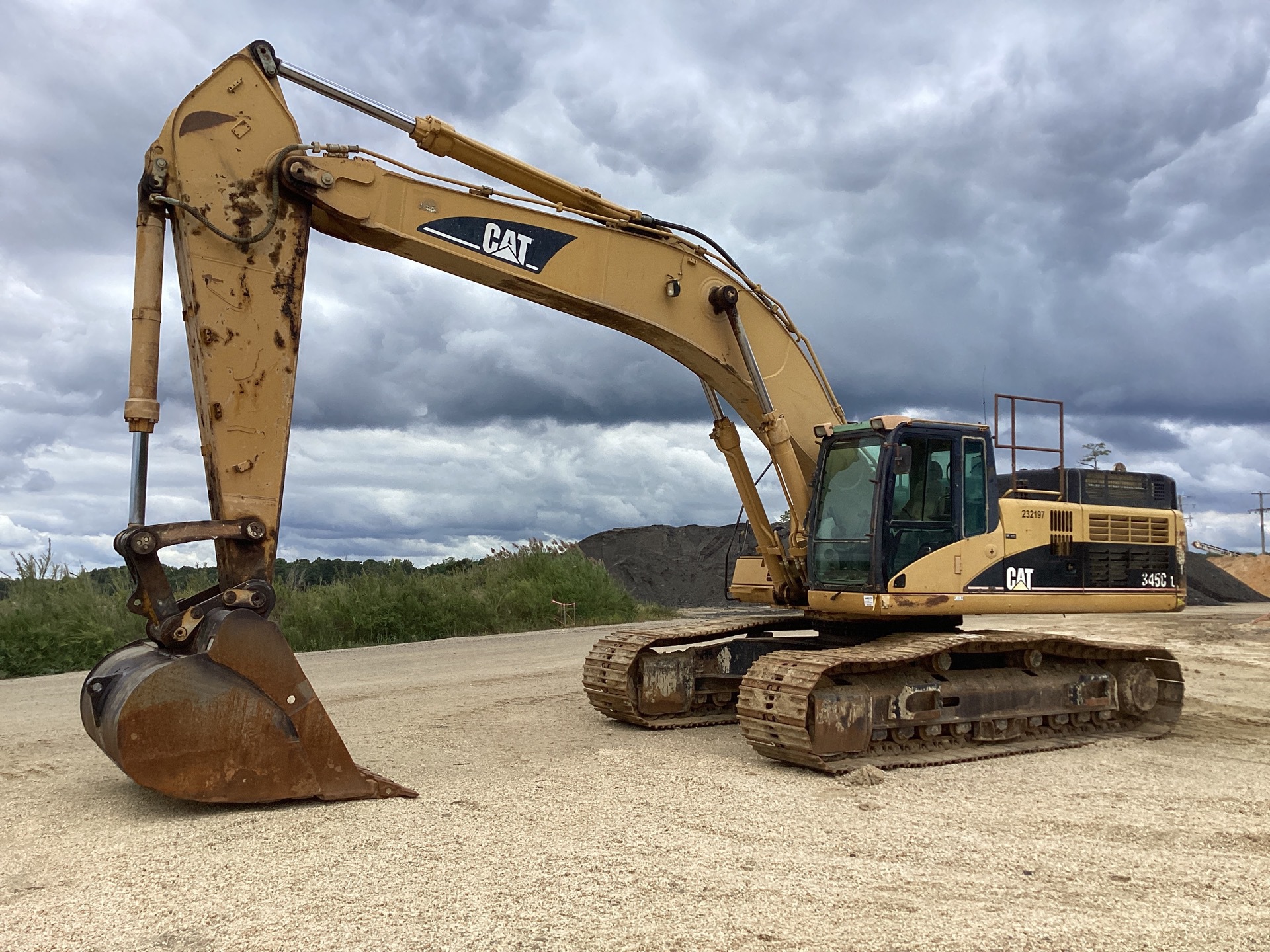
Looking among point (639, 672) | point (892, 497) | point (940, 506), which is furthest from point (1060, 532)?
point (639, 672)

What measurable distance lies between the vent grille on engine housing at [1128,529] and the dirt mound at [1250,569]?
3179 cm

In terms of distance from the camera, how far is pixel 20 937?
430cm

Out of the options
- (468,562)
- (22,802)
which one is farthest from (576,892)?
(468,562)

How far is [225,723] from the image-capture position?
235 inches

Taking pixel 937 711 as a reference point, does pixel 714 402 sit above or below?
above

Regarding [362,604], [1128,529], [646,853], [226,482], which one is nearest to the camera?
[646,853]

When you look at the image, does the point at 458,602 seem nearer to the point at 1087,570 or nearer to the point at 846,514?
the point at 846,514

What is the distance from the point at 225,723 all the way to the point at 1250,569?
4381 centimetres

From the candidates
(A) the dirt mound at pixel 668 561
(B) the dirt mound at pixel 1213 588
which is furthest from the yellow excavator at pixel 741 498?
(B) the dirt mound at pixel 1213 588

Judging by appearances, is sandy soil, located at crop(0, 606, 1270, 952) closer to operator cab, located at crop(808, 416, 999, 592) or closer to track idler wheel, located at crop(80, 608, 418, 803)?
track idler wheel, located at crop(80, 608, 418, 803)

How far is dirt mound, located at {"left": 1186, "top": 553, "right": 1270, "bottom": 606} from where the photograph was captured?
32031mm

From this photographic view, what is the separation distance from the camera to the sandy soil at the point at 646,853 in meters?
4.35

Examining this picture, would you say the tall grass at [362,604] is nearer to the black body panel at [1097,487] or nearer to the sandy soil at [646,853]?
the sandy soil at [646,853]

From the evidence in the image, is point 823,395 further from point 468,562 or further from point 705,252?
point 468,562
